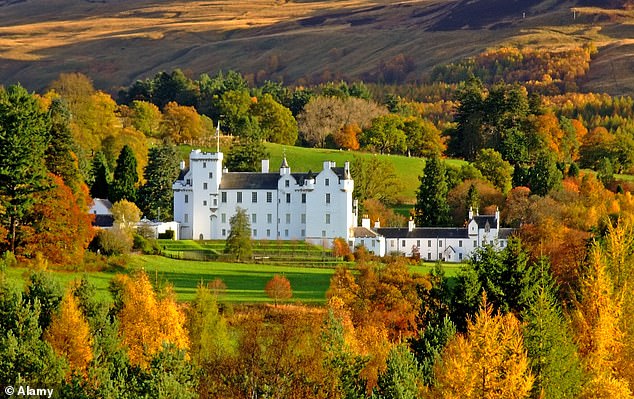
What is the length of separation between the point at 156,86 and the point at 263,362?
397 ft

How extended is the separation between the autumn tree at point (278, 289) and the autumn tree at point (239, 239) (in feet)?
43.1

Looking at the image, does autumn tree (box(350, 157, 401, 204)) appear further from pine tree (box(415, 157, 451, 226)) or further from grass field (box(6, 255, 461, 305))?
grass field (box(6, 255, 461, 305))

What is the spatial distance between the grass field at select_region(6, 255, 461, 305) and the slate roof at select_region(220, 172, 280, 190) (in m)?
17.3

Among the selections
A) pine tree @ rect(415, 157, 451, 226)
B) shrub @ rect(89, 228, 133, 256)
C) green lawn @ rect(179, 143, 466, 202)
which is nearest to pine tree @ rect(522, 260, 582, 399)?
shrub @ rect(89, 228, 133, 256)

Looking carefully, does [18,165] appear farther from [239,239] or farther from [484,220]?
[484,220]

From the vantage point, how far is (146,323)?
56594mm

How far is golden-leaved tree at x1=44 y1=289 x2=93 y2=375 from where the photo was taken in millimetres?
50438

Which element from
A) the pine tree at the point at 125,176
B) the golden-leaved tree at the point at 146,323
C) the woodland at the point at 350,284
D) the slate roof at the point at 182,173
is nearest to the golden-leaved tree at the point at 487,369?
the woodland at the point at 350,284

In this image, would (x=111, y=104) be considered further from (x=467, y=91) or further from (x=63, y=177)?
(x=63, y=177)

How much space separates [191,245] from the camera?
95812mm

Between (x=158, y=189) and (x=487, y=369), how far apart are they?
6635 cm

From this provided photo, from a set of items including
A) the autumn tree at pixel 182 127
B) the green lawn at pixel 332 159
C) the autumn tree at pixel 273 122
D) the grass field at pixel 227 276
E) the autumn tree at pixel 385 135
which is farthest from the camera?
the autumn tree at pixel 273 122

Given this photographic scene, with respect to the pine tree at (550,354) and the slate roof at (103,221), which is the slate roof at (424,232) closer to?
the slate roof at (103,221)

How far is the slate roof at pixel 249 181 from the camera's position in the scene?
104m
